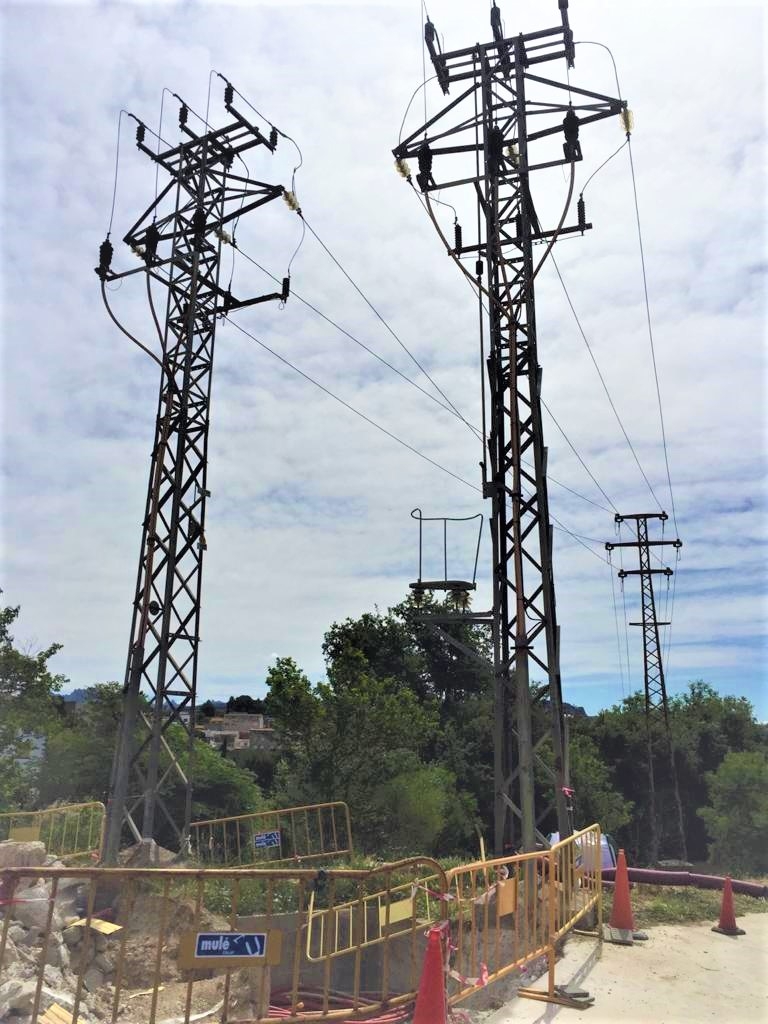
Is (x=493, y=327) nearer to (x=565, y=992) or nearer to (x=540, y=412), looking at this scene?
(x=540, y=412)

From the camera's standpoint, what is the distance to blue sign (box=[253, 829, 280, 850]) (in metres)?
11.8

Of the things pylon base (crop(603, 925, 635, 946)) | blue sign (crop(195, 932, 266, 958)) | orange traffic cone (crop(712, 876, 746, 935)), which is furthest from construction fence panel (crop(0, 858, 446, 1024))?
orange traffic cone (crop(712, 876, 746, 935))

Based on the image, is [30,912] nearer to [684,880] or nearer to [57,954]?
[57,954]

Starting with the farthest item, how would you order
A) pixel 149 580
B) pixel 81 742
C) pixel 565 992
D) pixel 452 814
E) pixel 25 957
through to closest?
pixel 452 814, pixel 81 742, pixel 149 580, pixel 25 957, pixel 565 992

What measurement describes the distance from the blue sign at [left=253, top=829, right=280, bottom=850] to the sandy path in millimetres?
5963

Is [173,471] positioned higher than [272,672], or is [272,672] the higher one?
[173,471]

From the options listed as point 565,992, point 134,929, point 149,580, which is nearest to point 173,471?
point 149,580

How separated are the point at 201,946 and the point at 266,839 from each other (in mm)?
7639

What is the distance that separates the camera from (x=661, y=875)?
10.5 metres

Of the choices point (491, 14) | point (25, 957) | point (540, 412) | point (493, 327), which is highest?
point (491, 14)

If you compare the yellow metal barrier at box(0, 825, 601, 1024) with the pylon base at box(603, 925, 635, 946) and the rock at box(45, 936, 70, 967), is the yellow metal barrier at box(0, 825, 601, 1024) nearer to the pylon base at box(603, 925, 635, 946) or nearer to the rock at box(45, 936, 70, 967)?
the rock at box(45, 936, 70, 967)

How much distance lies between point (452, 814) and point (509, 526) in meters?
24.6

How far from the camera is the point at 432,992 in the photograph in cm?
492

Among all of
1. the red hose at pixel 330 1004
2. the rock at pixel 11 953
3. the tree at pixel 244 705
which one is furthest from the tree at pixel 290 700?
the tree at pixel 244 705
